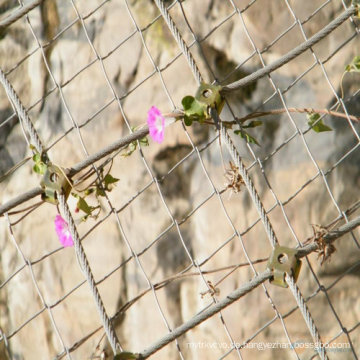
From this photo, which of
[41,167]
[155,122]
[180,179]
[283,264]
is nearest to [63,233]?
[41,167]

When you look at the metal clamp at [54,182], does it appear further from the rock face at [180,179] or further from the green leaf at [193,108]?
the rock face at [180,179]

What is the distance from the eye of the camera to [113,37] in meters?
1.53

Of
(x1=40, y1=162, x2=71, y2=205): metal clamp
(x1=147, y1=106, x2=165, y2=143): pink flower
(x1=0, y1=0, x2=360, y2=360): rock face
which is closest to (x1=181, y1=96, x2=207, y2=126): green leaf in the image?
(x1=147, y1=106, x2=165, y2=143): pink flower

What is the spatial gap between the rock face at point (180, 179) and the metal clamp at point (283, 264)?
1.47ft

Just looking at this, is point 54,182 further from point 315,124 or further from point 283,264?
point 315,124

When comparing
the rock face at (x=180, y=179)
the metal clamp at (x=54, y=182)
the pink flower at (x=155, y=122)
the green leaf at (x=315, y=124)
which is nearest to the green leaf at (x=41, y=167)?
the metal clamp at (x=54, y=182)

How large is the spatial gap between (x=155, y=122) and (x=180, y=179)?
538 millimetres

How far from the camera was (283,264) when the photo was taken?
87 cm

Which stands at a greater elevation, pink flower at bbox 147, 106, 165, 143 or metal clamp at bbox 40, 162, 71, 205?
pink flower at bbox 147, 106, 165, 143

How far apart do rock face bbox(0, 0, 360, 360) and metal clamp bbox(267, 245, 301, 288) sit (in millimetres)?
449

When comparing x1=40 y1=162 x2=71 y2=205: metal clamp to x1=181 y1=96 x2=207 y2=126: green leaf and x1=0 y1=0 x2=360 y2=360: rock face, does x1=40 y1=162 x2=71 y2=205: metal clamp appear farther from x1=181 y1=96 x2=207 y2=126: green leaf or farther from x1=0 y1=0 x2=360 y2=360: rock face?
x1=0 y1=0 x2=360 y2=360: rock face

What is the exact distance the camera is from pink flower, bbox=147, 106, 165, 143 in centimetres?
96

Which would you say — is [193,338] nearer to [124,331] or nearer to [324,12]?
[124,331]

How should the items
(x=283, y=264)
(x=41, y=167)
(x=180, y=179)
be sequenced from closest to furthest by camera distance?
(x=283, y=264) < (x=41, y=167) < (x=180, y=179)
